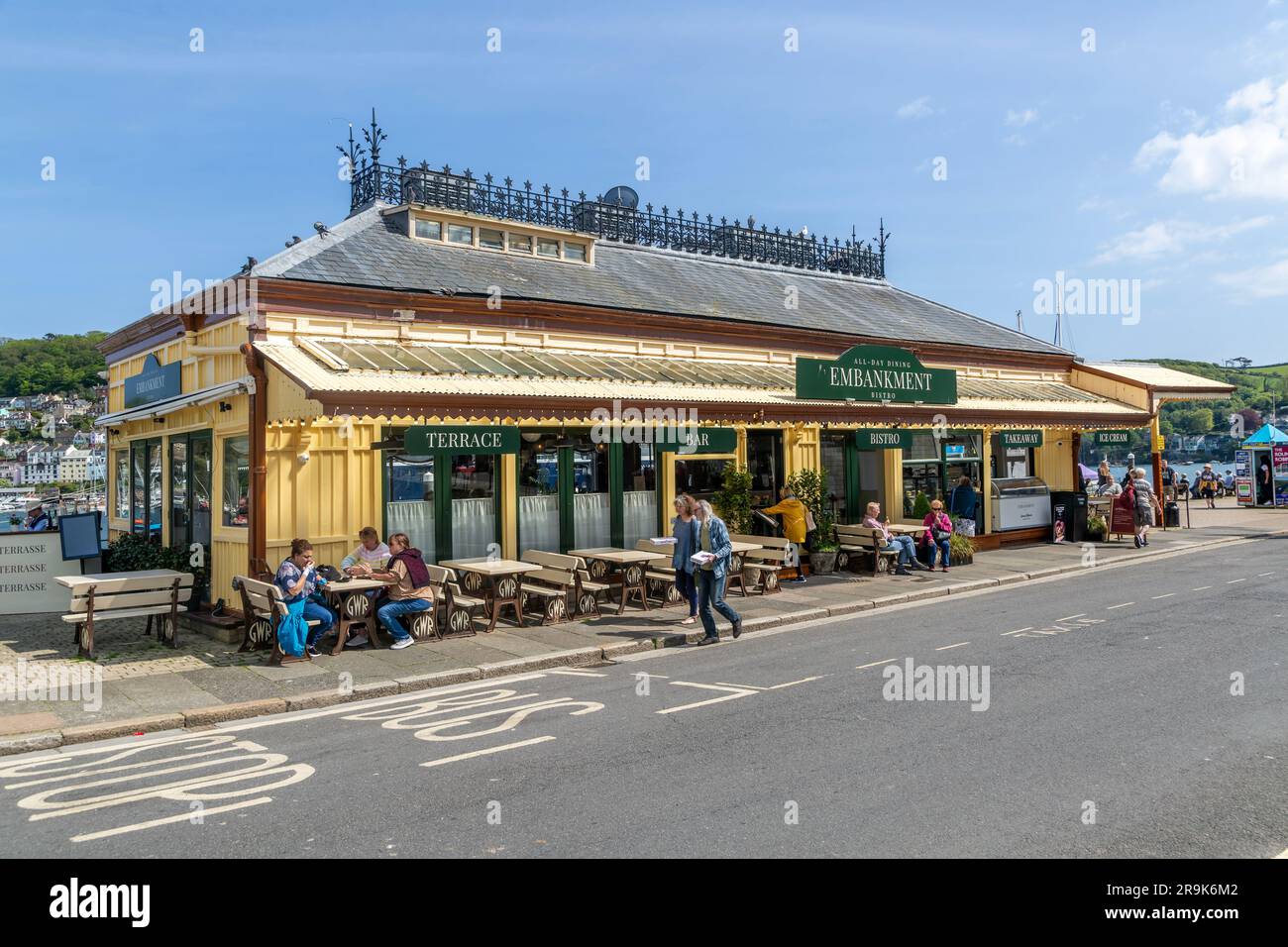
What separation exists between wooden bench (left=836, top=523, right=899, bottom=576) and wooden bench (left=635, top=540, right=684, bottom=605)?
425cm

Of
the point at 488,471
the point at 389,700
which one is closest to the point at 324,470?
the point at 488,471

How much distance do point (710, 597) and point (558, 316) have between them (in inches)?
245

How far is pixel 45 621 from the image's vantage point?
43.7 feet

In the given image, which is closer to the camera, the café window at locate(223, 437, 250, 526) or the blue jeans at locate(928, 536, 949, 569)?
the café window at locate(223, 437, 250, 526)

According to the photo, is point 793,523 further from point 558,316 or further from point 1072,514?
point 1072,514

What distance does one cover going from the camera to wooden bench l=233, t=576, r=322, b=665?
9.95 m

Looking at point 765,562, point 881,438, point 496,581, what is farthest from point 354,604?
point 881,438

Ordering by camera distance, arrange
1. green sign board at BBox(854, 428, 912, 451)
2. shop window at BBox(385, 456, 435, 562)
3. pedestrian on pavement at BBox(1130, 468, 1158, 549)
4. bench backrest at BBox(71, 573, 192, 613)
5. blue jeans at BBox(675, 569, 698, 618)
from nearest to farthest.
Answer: bench backrest at BBox(71, 573, 192, 613), blue jeans at BBox(675, 569, 698, 618), shop window at BBox(385, 456, 435, 562), green sign board at BBox(854, 428, 912, 451), pedestrian on pavement at BBox(1130, 468, 1158, 549)

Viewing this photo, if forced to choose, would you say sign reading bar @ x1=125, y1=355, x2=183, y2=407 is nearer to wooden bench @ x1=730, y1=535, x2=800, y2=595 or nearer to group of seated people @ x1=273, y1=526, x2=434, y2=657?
Result: group of seated people @ x1=273, y1=526, x2=434, y2=657

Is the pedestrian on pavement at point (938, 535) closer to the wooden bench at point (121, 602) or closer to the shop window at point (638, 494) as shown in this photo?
the shop window at point (638, 494)

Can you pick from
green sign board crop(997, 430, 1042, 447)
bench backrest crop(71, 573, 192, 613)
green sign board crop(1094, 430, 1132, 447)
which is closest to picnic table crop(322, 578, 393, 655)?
bench backrest crop(71, 573, 192, 613)
